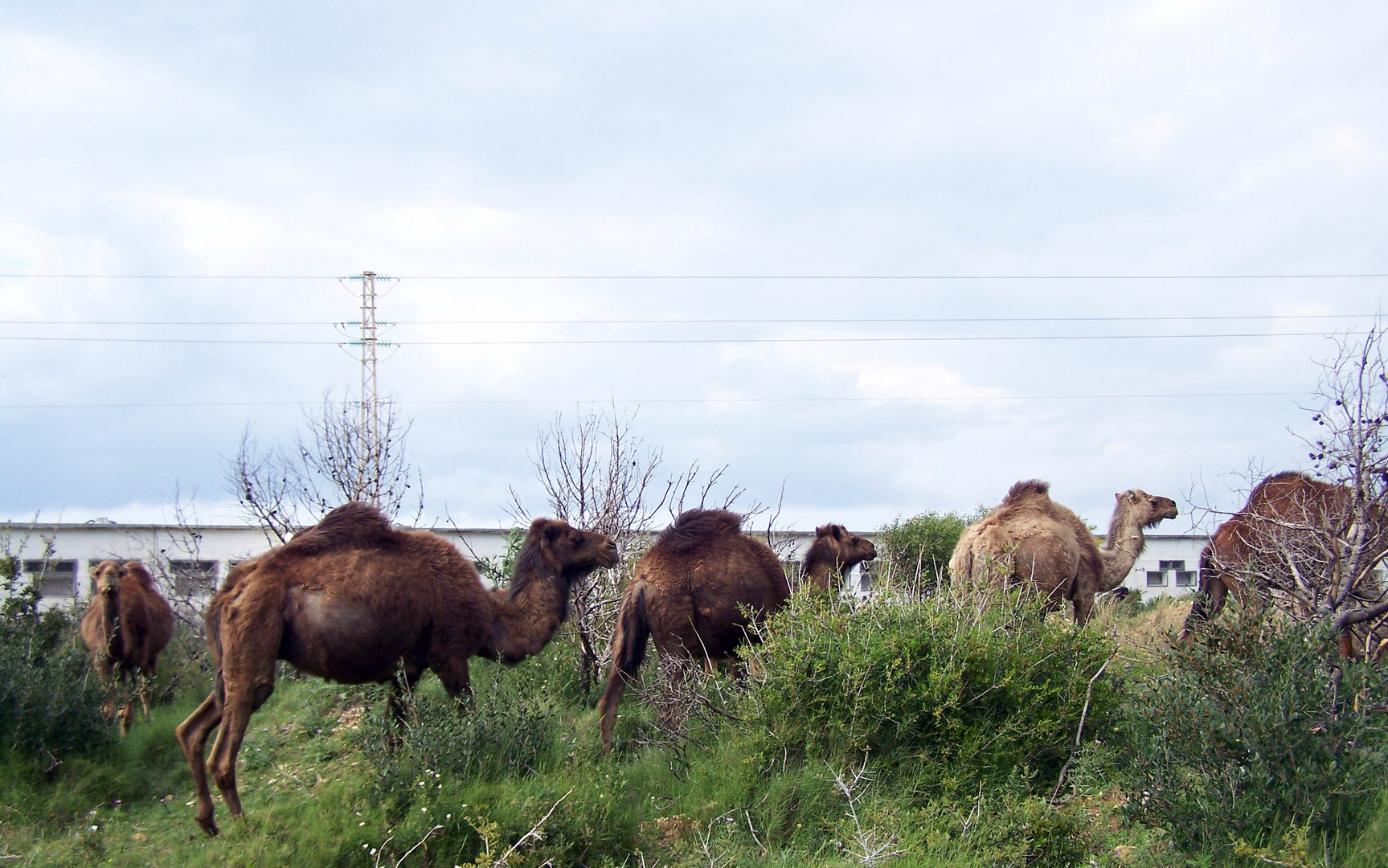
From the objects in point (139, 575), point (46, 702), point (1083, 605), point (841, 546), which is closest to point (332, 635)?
point (46, 702)

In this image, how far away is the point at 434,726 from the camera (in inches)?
334

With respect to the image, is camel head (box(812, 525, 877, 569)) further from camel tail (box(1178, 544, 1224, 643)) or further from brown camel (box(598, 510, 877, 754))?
camel tail (box(1178, 544, 1224, 643))

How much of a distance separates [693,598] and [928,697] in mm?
2788

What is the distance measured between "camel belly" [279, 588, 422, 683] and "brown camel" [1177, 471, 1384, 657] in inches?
261

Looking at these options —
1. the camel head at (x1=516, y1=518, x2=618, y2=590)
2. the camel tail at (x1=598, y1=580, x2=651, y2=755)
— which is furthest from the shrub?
the camel head at (x1=516, y1=518, x2=618, y2=590)

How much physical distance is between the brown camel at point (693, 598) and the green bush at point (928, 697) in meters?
1.19

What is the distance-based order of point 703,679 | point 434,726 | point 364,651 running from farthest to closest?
point 703,679, point 364,651, point 434,726

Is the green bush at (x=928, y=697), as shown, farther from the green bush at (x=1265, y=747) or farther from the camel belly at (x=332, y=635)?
the camel belly at (x=332, y=635)

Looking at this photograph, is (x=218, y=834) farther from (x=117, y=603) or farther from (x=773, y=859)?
(x=117, y=603)

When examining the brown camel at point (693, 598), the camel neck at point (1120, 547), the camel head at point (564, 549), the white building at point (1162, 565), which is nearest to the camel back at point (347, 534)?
the camel head at point (564, 549)

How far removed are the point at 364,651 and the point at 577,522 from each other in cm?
549

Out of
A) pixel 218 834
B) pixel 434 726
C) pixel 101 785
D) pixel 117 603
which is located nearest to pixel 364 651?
pixel 434 726

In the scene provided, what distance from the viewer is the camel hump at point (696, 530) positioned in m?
10.8

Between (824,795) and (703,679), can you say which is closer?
(824,795)
